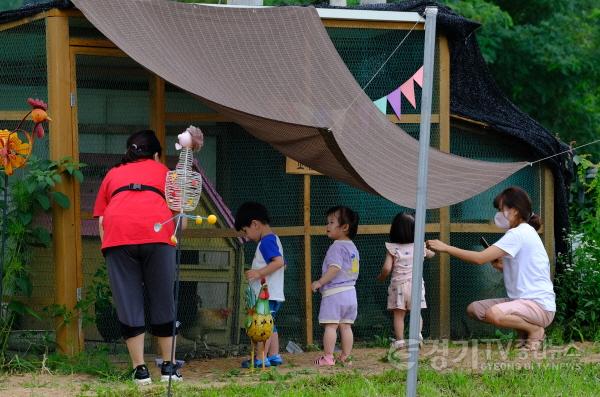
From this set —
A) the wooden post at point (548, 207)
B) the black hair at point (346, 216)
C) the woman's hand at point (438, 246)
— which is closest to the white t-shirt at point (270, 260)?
the black hair at point (346, 216)

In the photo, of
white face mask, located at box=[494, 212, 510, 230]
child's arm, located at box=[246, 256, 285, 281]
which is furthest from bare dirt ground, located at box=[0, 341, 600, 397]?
white face mask, located at box=[494, 212, 510, 230]

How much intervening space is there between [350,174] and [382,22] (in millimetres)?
2059

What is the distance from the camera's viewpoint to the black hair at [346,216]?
8.08 meters

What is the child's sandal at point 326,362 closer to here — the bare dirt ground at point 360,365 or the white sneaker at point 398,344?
the bare dirt ground at point 360,365

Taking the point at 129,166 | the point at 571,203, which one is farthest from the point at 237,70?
the point at 571,203

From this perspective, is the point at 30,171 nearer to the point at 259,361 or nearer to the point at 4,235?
the point at 4,235

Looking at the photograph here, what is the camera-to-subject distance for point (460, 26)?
344 inches

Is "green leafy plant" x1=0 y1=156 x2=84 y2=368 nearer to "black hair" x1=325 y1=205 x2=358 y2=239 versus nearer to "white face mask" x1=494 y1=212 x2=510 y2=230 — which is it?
"black hair" x1=325 y1=205 x2=358 y2=239

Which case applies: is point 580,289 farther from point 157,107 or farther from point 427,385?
point 157,107

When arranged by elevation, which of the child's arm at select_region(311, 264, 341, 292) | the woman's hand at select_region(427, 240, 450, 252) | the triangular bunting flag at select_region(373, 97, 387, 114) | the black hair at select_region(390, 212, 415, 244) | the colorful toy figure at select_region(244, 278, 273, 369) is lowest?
the colorful toy figure at select_region(244, 278, 273, 369)

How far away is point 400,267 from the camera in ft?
27.5

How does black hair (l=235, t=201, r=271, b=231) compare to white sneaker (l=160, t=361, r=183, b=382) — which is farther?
black hair (l=235, t=201, r=271, b=231)

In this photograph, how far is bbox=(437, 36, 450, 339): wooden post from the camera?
870 cm

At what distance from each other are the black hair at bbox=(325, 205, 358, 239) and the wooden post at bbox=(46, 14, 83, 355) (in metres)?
1.82
